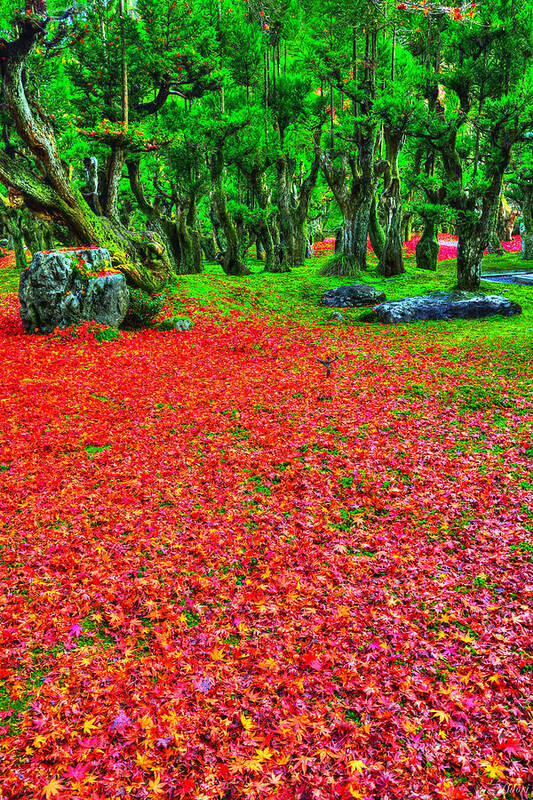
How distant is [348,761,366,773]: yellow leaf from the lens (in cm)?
288

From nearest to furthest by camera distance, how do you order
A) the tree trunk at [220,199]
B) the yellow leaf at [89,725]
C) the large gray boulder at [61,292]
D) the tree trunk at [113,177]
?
the yellow leaf at [89,725], the large gray boulder at [61,292], the tree trunk at [113,177], the tree trunk at [220,199]

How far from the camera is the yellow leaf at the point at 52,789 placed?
2.76 m

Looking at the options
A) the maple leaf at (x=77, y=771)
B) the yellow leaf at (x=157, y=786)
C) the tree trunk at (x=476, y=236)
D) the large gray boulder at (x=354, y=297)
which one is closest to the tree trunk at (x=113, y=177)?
the large gray boulder at (x=354, y=297)

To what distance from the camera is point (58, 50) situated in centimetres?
1512

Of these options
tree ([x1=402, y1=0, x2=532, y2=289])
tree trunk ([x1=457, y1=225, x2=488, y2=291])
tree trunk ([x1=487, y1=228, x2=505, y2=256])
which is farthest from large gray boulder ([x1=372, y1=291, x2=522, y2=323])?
tree trunk ([x1=487, y1=228, x2=505, y2=256])

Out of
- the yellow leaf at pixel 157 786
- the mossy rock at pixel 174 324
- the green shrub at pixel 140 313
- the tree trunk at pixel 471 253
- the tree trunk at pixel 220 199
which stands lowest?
the yellow leaf at pixel 157 786

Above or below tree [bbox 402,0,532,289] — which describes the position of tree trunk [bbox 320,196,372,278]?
below

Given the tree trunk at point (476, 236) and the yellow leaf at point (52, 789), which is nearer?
the yellow leaf at point (52, 789)

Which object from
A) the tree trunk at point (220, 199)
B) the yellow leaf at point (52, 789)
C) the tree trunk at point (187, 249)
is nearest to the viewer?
the yellow leaf at point (52, 789)

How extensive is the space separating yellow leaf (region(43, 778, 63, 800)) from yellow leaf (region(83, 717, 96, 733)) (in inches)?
12.7

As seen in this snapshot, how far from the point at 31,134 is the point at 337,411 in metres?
13.1

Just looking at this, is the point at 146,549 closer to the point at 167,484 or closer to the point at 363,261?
the point at 167,484

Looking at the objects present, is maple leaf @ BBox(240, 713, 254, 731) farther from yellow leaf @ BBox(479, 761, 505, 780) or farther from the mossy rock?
the mossy rock

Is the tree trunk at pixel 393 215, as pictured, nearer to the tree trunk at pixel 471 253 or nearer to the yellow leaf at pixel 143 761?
the tree trunk at pixel 471 253
